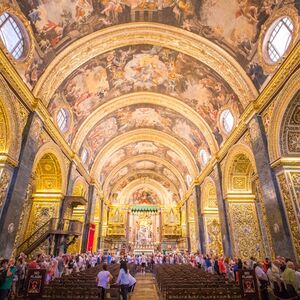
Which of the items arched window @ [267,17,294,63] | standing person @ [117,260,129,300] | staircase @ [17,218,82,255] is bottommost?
standing person @ [117,260,129,300]

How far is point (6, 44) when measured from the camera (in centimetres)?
829

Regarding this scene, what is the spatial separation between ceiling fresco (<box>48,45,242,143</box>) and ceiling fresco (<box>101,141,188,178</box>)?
8.38 m

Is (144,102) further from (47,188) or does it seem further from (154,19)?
(47,188)

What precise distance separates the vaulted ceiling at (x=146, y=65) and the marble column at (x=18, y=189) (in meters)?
1.78

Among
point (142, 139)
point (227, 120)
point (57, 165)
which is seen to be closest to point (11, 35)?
point (57, 165)

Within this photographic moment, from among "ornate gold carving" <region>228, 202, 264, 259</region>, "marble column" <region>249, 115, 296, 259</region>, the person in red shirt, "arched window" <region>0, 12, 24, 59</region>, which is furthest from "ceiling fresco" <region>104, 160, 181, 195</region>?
"arched window" <region>0, 12, 24, 59</region>

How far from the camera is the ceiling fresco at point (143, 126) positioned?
704 inches

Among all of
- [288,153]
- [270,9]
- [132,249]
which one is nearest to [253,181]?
[288,153]

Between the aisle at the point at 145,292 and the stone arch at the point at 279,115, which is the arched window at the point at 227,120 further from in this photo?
the aisle at the point at 145,292

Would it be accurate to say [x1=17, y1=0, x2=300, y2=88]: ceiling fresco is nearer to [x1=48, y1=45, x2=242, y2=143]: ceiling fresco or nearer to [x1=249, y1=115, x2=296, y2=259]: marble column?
[x1=48, y1=45, x2=242, y2=143]: ceiling fresco

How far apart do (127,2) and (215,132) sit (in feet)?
30.7

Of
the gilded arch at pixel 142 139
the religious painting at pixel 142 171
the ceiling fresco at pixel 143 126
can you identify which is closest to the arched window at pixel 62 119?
the ceiling fresco at pixel 143 126

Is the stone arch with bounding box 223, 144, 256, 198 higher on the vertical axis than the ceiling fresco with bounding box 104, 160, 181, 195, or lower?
lower

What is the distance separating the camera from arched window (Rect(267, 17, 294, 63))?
8340 mm
